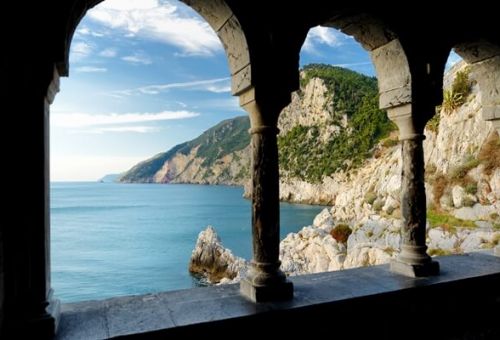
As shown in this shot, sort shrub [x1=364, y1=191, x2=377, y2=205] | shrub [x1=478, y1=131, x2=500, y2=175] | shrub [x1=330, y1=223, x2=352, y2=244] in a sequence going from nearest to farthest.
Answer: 1. shrub [x1=478, y1=131, x2=500, y2=175]
2. shrub [x1=330, y1=223, x2=352, y2=244]
3. shrub [x1=364, y1=191, x2=377, y2=205]

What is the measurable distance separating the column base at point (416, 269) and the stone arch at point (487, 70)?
8.00 ft

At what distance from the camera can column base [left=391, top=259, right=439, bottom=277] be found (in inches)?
167

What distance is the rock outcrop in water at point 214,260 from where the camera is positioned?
2477 centimetres

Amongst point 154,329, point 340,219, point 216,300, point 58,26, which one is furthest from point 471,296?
point 340,219

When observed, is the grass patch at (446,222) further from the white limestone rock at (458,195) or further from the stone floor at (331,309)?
the stone floor at (331,309)

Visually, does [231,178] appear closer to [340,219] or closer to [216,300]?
[340,219]

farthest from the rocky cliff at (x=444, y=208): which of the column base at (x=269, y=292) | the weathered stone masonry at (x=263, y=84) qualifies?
the column base at (x=269, y=292)

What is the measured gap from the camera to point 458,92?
19.0 meters

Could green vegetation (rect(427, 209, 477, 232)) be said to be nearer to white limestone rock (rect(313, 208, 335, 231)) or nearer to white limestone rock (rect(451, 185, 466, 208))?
white limestone rock (rect(451, 185, 466, 208))

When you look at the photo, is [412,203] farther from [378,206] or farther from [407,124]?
[378,206]

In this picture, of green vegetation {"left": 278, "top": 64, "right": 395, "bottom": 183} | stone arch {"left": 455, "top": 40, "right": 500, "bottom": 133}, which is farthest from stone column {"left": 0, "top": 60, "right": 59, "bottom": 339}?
green vegetation {"left": 278, "top": 64, "right": 395, "bottom": 183}

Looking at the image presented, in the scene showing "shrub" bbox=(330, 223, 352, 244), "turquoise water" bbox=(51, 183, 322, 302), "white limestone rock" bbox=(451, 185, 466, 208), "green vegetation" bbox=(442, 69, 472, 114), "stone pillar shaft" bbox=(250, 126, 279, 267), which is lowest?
"turquoise water" bbox=(51, 183, 322, 302)

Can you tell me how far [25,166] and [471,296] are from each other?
15.5ft

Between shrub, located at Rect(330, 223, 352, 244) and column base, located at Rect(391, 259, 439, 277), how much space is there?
16.2 metres
